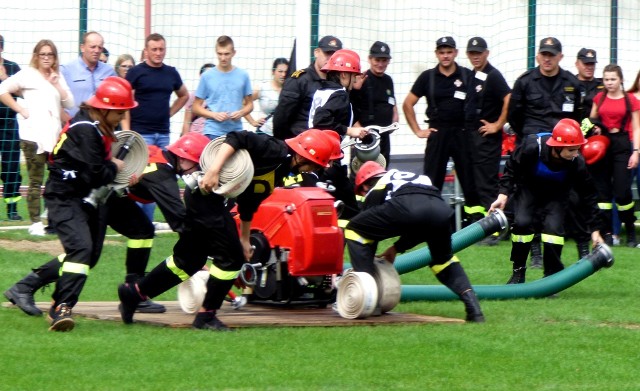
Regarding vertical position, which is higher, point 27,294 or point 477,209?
point 477,209

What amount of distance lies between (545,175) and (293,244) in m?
2.74

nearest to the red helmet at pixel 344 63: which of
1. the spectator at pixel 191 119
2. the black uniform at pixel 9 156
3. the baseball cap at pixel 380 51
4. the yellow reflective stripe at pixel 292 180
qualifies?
the yellow reflective stripe at pixel 292 180

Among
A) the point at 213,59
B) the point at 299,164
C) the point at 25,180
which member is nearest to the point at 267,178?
the point at 299,164

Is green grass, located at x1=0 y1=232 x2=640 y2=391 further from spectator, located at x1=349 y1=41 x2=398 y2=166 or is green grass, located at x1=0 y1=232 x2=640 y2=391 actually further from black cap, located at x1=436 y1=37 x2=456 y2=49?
black cap, located at x1=436 y1=37 x2=456 y2=49

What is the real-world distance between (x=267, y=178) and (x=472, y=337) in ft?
6.27

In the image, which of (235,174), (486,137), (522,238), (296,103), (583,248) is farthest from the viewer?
(486,137)

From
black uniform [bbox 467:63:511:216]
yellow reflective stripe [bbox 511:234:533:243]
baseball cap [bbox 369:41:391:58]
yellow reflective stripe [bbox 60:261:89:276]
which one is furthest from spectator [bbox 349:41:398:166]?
yellow reflective stripe [bbox 60:261:89:276]

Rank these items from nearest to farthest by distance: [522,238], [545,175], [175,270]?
1. [175,270]
2. [545,175]
3. [522,238]

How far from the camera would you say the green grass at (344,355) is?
730 centimetres

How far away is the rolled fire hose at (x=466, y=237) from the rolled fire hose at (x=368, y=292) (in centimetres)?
143

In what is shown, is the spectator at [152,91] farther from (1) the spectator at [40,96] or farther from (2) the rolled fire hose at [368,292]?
(2) the rolled fire hose at [368,292]

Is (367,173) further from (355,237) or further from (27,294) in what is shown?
(27,294)

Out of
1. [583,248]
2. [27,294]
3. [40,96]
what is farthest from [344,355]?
[40,96]

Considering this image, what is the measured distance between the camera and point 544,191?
37.7 feet
